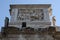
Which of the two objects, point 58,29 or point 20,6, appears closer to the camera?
point 58,29

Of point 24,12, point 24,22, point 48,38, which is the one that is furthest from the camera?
point 24,12

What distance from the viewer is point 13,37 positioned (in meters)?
10.1

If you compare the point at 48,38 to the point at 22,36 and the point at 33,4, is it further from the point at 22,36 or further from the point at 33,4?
the point at 33,4

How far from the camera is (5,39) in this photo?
10094 millimetres

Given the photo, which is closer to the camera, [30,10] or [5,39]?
[5,39]

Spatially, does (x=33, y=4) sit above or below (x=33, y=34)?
above

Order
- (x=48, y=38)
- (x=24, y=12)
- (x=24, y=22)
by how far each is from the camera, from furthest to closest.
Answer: (x=24, y=12) < (x=24, y=22) < (x=48, y=38)

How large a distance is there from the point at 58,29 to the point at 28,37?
164 centimetres

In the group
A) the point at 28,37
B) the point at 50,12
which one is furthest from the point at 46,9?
the point at 28,37

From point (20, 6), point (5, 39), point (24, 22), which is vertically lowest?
point (5, 39)

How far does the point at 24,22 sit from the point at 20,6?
190 cm

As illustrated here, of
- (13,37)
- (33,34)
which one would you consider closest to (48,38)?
(33,34)

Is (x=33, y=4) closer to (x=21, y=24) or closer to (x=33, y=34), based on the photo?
(x=21, y=24)

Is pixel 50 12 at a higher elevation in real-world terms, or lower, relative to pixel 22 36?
higher
